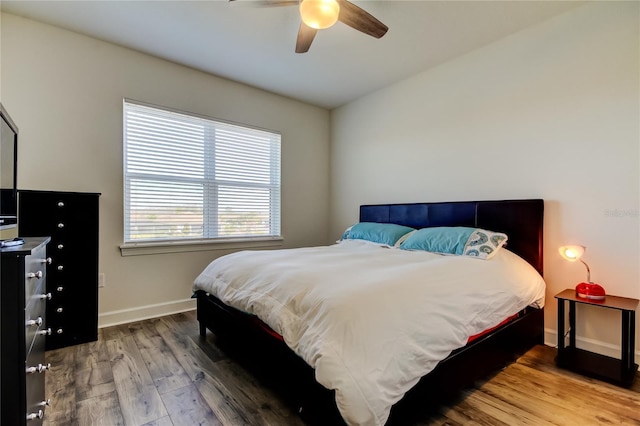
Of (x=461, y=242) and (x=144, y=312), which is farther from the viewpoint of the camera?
(x=144, y=312)

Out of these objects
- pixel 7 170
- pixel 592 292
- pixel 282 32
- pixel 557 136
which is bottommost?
pixel 592 292

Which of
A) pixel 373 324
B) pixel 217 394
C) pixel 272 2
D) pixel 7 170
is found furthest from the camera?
pixel 272 2

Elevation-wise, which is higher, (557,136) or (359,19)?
(359,19)

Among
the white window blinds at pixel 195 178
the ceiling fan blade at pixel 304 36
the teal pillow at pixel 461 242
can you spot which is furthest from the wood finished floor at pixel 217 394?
the ceiling fan blade at pixel 304 36

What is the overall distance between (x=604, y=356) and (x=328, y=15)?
3.04m

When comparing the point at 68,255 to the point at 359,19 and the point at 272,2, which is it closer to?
the point at 272,2

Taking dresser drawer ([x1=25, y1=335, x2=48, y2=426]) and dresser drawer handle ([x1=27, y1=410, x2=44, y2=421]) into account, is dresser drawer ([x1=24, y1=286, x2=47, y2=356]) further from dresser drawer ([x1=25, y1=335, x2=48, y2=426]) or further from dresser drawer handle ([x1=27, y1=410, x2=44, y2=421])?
dresser drawer handle ([x1=27, y1=410, x2=44, y2=421])

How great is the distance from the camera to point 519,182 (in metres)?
2.64

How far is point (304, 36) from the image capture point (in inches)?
86.1

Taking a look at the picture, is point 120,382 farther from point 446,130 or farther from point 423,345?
point 446,130

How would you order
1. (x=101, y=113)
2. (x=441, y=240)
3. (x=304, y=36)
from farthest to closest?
(x=101, y=113) → (x=441, y=240) → (x=304, y=36)

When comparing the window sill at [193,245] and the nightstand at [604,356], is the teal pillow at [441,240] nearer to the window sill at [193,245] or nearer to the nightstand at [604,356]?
the nightstand at [604,356]

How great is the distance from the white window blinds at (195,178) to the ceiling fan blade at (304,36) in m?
1.59

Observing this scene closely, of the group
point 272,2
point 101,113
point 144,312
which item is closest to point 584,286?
point 272,2
